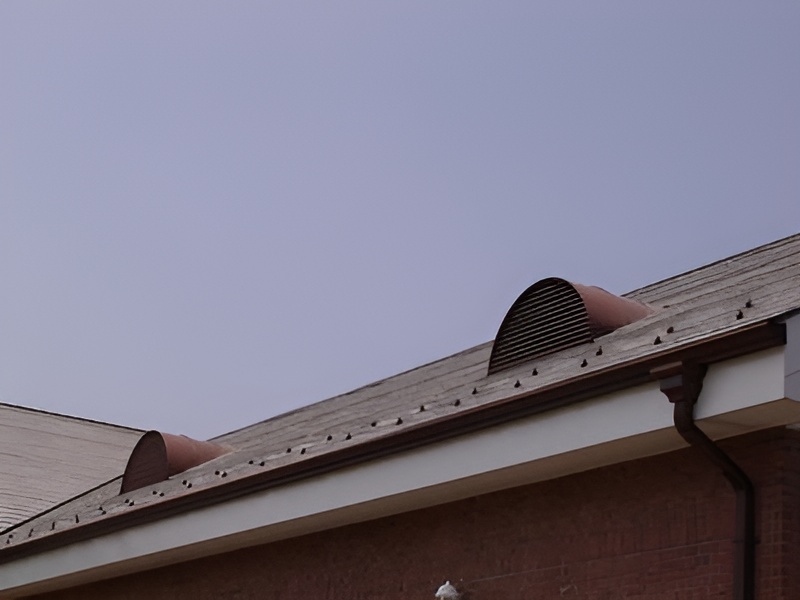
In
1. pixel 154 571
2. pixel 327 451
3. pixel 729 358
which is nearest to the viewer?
pixel 729 358

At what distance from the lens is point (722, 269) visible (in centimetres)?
1102

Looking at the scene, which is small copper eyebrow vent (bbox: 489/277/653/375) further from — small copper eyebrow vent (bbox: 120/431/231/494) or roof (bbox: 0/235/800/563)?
small copper eyebrow vent (bbox: 120/431/231/494)

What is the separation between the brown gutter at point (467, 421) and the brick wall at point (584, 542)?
74 cm

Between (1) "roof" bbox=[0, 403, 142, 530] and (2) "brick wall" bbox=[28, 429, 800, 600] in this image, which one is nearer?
(2) "brick wall" bbox=[28, 429, 800, 600]

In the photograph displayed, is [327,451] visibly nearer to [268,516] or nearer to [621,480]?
[268,516]

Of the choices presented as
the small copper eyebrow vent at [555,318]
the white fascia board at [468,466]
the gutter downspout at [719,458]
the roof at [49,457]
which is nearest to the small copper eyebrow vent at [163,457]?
the white fascia board at [468,466]

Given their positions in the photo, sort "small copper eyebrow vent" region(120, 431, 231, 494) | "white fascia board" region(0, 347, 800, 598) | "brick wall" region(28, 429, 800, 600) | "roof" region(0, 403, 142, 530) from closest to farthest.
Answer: "white fascia board" region(0, 347, 800, 598), "brick wall" region(28, 429, 800, 600), "small copper eyebrow vent" region(120, 431, 231, 494), "roof" region(0, 403, 142, 530)

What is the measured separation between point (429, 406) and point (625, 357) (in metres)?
2.21

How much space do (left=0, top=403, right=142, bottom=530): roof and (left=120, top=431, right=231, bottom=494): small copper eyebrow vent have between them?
3766mm

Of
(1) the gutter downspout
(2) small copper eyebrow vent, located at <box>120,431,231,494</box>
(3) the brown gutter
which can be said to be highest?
(2) small copper eyebrow vent, located at <box>120,431,231,494</box>

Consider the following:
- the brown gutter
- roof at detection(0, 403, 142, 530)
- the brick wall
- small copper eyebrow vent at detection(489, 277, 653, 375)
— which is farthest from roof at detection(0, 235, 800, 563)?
roof at detection(0, 403, 142, 530)

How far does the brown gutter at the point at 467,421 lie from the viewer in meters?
6.96

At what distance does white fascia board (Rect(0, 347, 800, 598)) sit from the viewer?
711 centimetres

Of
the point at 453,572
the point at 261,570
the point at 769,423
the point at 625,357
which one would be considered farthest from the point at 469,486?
the point at 261,570
